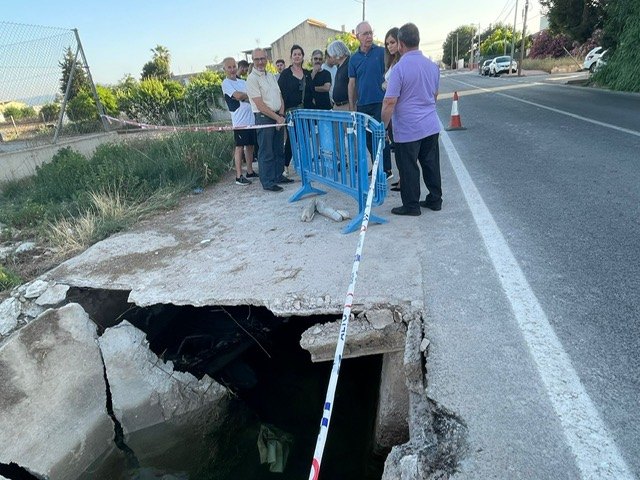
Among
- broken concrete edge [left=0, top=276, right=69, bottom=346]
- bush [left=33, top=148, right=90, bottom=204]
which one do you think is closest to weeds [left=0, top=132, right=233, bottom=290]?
bush [left=33, top=148, right=90, bottom=204]

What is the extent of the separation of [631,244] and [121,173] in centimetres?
648

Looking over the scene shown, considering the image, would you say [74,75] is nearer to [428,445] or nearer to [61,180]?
[61,180]

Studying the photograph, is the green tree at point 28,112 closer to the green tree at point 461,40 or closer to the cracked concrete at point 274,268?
the cracked concrete at point 274,268

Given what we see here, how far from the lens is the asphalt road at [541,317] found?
6.24 ft

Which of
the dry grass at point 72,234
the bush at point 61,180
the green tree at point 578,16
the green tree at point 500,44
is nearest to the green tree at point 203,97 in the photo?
the bush at point 61,180

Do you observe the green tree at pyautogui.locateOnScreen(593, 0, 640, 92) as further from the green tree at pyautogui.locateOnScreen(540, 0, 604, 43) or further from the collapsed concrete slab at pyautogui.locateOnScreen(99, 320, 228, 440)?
the collapsed concrete slab at pyautogui.locateOnScreen(99, 320, 228, 440)

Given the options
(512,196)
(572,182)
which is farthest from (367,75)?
(572,182)

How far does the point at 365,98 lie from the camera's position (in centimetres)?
568

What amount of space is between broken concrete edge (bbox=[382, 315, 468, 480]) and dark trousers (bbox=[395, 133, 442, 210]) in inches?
99.4

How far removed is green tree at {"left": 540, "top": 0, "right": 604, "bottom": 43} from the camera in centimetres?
1736

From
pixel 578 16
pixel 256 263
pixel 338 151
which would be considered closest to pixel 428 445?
pixel 256 263

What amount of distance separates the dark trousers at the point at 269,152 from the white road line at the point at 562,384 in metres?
3.54

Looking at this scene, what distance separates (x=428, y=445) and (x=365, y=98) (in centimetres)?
461

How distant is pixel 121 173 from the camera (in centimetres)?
668
